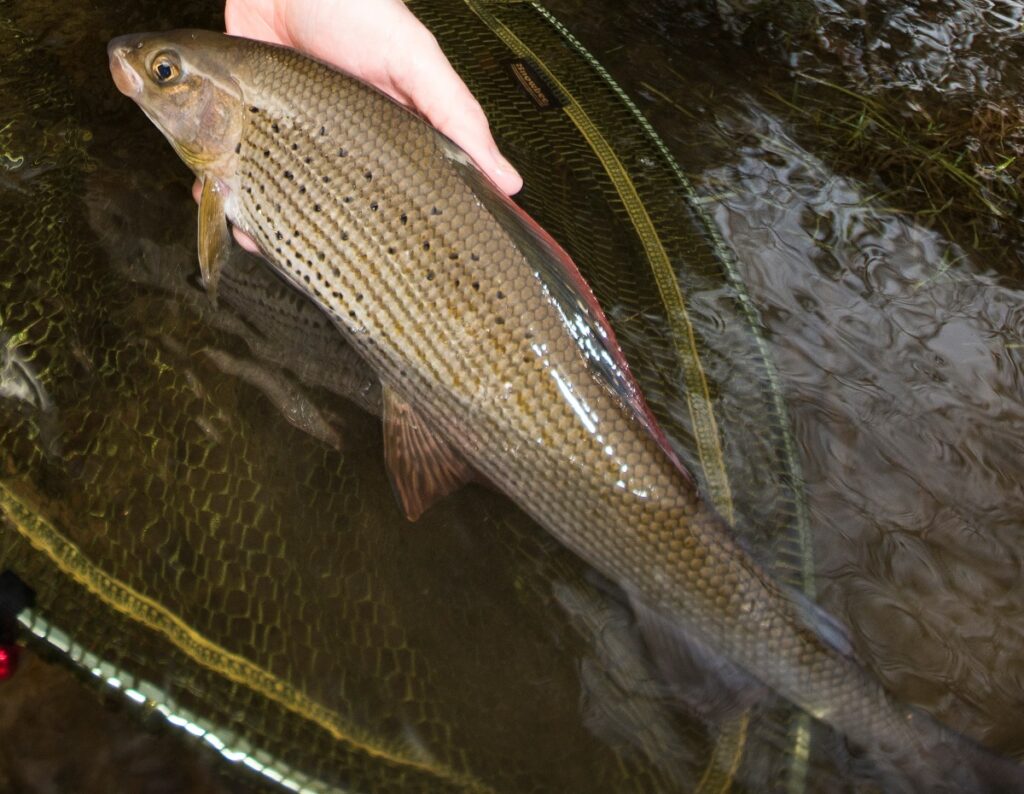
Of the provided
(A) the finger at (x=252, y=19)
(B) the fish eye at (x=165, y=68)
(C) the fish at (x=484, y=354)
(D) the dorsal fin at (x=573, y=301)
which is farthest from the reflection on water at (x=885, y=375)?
(B) the fish eye at (x=165, y=68)

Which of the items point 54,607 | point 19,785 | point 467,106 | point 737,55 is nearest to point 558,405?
point 467,106

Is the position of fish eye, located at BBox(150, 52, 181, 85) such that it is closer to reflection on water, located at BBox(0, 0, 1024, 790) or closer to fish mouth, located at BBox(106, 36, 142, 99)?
fish mouth, located at BBox(106, 36, 142, 99)

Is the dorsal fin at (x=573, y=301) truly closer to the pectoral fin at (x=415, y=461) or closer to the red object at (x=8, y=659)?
the pectoral fin at (x=415, y=461)

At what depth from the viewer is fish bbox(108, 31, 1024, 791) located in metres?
1.55

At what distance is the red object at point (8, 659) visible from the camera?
1461 millimetres

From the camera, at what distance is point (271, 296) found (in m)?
2.13

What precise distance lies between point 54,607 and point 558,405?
41.2 inches

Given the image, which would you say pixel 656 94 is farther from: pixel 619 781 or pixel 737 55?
pixel 619 781

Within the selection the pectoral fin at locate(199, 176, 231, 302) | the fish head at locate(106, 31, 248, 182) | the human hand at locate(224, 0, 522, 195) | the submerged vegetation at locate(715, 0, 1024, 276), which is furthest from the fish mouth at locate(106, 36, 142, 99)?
the submerged vegetation at locate(715, 0, 1024, 276)

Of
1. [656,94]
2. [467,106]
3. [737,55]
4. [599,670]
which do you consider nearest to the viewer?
[599,670]

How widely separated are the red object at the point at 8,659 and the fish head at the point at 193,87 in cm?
123

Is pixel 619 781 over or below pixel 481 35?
below

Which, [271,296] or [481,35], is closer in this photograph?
[271,296]

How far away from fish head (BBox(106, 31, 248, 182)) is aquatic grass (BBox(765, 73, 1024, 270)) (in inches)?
91.3
